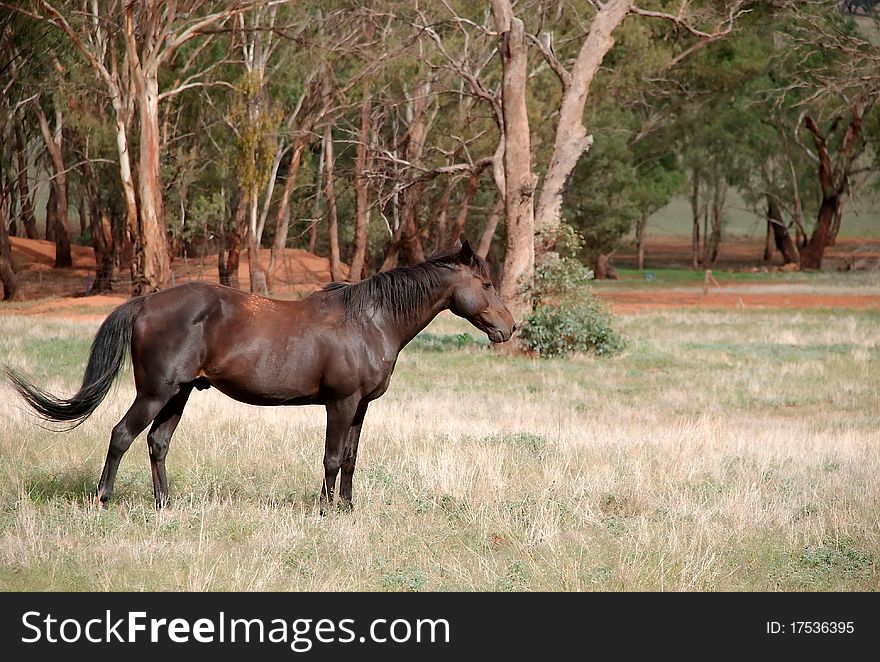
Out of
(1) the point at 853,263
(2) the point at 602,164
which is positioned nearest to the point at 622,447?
(2) the point at 602,164

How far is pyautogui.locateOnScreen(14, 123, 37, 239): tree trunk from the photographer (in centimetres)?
4247

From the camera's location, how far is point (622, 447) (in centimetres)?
1101

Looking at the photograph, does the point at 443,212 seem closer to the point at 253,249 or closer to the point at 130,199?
the point at 253,249

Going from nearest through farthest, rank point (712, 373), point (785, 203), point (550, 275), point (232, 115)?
point (712, 373), point (550, 275), point (232, 115), point (785, 203)

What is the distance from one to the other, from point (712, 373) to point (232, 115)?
74.5 ft

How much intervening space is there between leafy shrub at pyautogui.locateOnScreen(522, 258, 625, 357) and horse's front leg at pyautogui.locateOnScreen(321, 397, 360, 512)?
13.4m

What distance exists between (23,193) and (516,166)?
36978mm

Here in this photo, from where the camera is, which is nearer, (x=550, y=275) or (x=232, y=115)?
(x=550, y=275)

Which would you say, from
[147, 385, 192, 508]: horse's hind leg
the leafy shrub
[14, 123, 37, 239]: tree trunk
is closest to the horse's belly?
[147, 385, 192, 508]: horse's hind leg

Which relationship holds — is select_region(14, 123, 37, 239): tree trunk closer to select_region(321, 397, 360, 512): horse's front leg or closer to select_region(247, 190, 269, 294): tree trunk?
select_region(247, 190, 269, 294): tree trunk

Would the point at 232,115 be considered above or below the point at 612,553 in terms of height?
above

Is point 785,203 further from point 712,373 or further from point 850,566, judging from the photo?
point 850,566

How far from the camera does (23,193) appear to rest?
5191cm

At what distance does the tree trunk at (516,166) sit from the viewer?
69.6 ft
